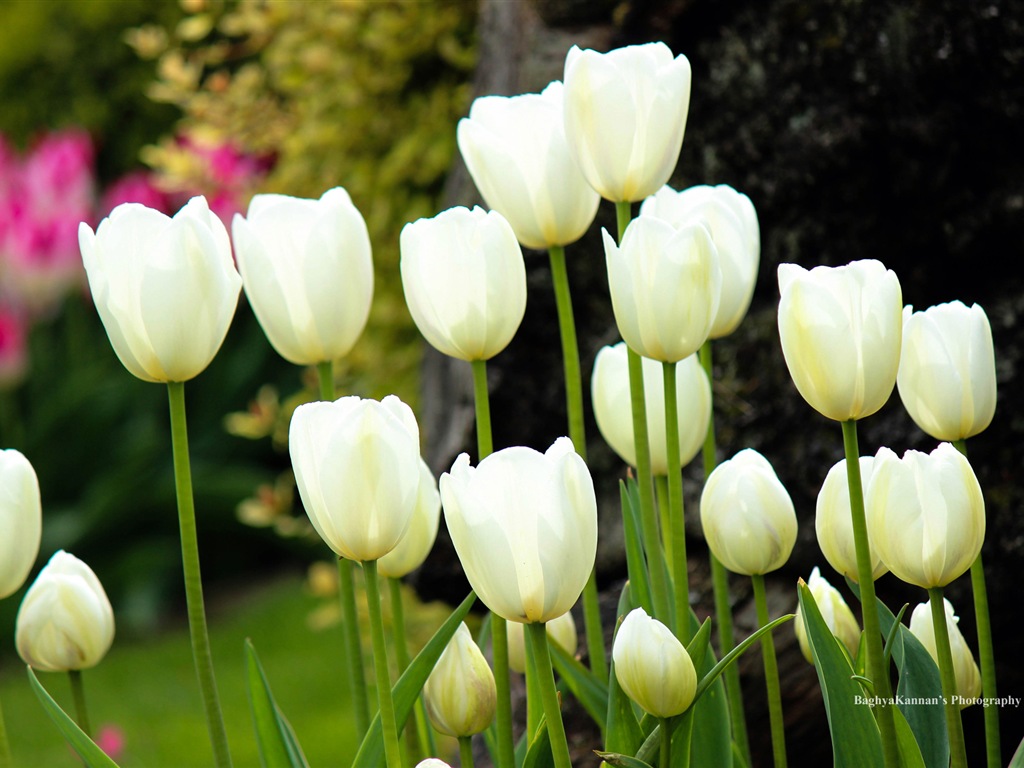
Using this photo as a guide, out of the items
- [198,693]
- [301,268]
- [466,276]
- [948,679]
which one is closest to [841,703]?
[948,679]

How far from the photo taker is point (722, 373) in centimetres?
217

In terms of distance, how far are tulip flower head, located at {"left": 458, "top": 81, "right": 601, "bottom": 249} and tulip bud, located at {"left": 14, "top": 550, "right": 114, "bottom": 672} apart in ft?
2.02

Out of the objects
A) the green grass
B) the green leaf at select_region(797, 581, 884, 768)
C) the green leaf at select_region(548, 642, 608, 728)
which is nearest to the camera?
the green leaf at select_region(797, 581, 884, 768)

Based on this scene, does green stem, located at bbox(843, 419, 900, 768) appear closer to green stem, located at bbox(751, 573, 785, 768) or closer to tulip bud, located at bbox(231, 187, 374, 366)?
green stem, located at bbox(751, 573, 785, 768)

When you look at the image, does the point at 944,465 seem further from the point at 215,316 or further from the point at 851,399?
the point at 215,316

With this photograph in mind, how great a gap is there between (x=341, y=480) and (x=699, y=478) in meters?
1.27

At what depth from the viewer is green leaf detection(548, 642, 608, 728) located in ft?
4.14

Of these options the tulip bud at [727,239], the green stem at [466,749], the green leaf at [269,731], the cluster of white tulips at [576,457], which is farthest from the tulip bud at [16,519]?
the tulip bud at [727,239]

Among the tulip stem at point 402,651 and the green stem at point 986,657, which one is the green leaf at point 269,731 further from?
the green stem at point 986,657

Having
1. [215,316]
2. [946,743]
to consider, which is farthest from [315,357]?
[946,743]

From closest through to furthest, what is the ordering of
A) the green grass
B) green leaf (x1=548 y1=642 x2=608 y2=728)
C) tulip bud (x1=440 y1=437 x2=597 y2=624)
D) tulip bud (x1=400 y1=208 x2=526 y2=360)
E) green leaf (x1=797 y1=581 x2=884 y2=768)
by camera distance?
tulip bud (x1=440 y1=437 x2=597 y2=624) < green leaf (x1=797 y1=581 x2=884 y2=768) < tulip bud (x1=400 y1=208 x2=526 y2=360) < green leaf (x1=548 y1=642 x2=608 y2=728) < the green grass

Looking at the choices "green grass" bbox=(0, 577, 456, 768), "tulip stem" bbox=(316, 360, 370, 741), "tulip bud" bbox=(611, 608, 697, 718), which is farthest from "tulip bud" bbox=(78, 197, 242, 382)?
"green grass" bbox=(0, 577, 456, 768)

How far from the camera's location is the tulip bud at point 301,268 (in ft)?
3.98

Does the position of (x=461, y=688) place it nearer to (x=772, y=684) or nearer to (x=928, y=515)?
(x=772, y=684)
